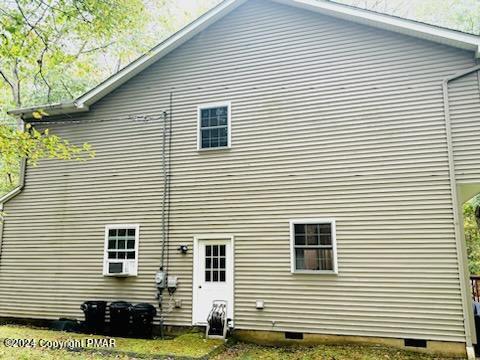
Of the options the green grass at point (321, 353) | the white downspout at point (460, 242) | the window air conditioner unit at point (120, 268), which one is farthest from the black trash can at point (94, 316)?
the white downspout at point (460, 242)

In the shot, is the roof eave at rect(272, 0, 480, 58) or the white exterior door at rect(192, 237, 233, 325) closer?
the roof eave at rect(272, 0, 480, 58)

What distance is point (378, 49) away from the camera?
26.6 feet

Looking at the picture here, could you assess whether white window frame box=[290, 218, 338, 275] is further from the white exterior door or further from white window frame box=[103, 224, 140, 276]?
white window frame box=[103, 224, 140, 276]

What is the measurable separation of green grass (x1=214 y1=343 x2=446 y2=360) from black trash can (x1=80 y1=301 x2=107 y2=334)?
3.40m

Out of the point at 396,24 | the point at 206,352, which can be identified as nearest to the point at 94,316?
the point at 206,352

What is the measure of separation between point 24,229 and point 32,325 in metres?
Answer: 2.64

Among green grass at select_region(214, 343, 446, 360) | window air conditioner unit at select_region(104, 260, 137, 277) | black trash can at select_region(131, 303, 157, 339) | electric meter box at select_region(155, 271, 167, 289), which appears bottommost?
green grass at select_region(214, 343, 446, 360)

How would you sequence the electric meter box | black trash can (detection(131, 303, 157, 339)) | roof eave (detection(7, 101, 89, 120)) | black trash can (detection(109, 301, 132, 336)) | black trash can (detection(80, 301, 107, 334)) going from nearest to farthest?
black trash can (detection(131, 303, 157, 339))
black trash can (detection(109, 301, 132, 336))
the electric meter box
black trash can (detection(80, 301, 107, 334))
roof eave (detection(7, 101, 89, 120))

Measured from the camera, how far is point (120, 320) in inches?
338

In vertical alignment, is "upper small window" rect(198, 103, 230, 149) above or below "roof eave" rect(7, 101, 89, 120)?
below

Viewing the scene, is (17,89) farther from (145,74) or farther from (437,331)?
(437,331)

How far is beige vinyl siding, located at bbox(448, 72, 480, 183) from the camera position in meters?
7.10

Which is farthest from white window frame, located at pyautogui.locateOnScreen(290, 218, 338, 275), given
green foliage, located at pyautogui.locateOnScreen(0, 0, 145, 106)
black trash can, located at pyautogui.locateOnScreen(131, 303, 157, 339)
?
green foliage, located at pyautogui.locateOnScreen(0, 0, 145, 106)

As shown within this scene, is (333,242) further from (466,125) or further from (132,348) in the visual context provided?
(132,348)
